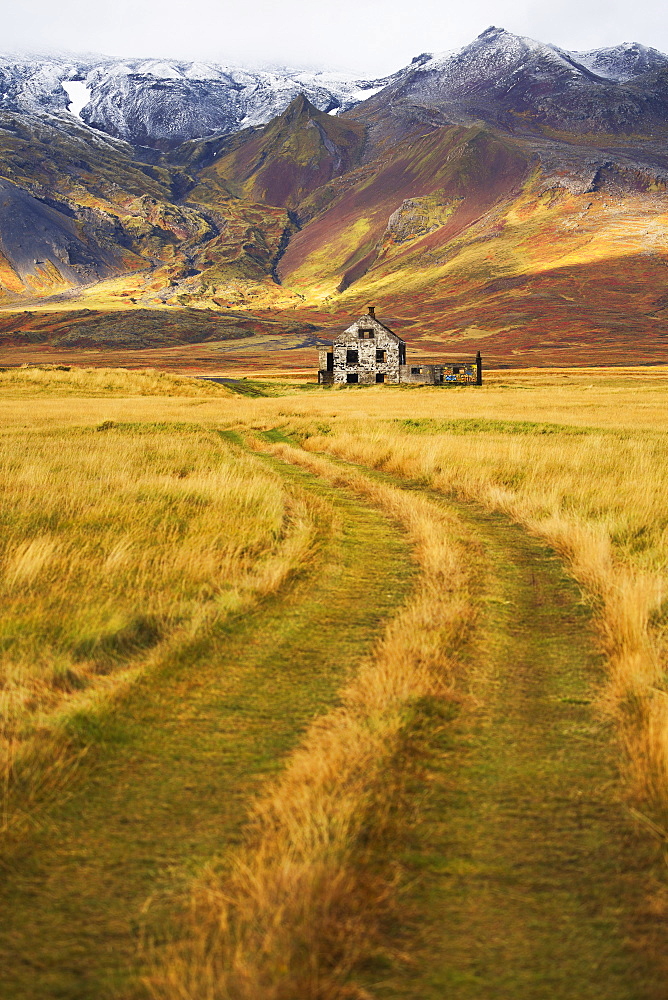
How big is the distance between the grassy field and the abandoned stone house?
6321 centimetres

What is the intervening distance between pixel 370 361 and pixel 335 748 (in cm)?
7272

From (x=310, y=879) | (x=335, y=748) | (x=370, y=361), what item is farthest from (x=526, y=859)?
(x=370, y=361)

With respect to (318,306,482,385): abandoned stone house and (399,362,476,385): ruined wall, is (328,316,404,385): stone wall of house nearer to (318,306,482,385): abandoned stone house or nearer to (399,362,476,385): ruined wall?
(318,306,482,385): abandoned stone house

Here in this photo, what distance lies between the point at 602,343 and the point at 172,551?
486 ft

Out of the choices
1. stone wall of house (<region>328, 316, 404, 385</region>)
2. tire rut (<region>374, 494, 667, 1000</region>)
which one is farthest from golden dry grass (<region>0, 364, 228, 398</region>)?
tire rut (<region>374, 494, 667, 1000</region>)

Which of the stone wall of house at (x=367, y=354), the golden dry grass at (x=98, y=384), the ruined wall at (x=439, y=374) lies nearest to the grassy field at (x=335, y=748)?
the golden dry grass at (x=98, y=384)

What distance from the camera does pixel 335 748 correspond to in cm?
413

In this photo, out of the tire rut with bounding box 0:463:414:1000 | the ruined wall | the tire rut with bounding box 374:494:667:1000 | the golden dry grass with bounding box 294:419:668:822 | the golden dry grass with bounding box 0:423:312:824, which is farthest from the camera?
the ruined wall

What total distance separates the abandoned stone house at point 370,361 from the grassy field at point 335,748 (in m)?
63.2

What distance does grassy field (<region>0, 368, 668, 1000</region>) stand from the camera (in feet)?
9.20

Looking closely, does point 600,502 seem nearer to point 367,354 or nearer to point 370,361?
point 370,361

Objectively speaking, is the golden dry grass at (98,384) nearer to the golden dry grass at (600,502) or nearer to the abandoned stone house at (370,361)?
the abandoned stone house at (370,361)

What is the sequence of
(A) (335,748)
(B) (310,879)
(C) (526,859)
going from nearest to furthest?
1. (B) (310,879)
2. (C) (526,859)
3. (A) (335,748)

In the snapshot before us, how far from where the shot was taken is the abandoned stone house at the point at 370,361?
240 feet
